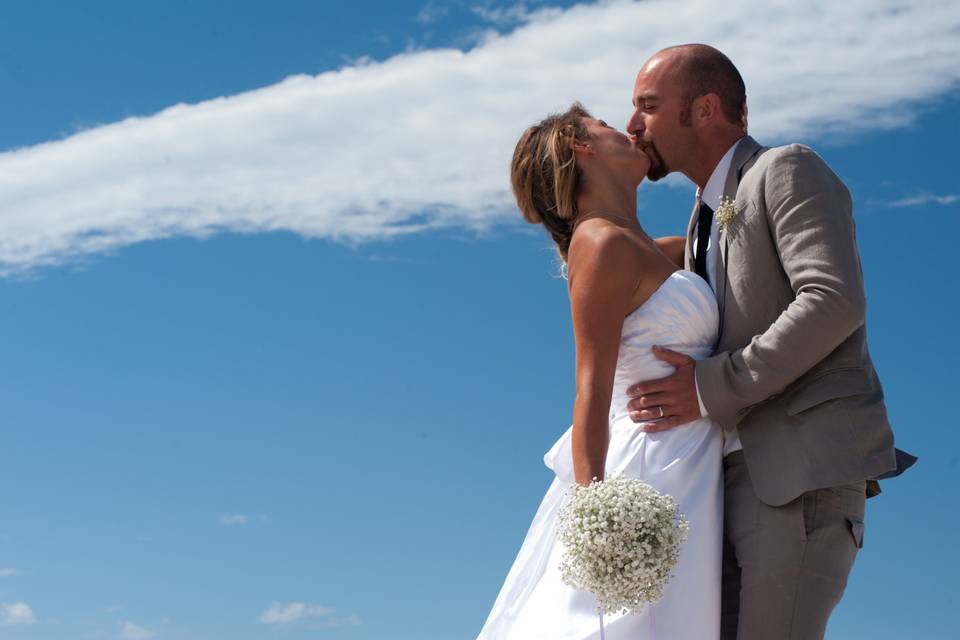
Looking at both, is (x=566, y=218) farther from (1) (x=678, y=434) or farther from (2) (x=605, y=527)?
(2) (x=605, y=527)

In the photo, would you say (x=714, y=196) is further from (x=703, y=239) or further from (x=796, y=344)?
(x=796, y=344)

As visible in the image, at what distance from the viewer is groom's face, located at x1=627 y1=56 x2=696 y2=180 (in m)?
7.24

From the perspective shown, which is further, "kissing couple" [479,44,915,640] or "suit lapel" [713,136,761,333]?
"suit lapel" [713,136,761,333]

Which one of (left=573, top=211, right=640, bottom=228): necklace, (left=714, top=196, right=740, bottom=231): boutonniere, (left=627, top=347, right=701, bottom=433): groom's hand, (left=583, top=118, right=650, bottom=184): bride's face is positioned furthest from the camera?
(left=583, top=118, right=650, bottom=184): bride's face

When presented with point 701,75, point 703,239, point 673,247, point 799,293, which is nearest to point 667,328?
point 799,293

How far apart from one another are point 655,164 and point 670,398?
171 centimetres

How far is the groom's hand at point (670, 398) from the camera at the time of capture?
640 centimetres

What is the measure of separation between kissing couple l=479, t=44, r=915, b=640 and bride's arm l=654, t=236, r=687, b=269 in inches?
28.7

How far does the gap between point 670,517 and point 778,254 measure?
5.50 ft

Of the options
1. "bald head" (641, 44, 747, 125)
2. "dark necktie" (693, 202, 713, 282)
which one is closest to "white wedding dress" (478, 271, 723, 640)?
"dark necktie" (693, 202, 713, 282)

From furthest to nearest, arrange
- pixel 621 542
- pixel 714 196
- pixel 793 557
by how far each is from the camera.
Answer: pixel 714 196, pixel 793 557, pixel 621 542

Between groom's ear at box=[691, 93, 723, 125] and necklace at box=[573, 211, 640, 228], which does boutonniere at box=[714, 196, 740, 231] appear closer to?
necklace at box=[573, 211, 640, 228]

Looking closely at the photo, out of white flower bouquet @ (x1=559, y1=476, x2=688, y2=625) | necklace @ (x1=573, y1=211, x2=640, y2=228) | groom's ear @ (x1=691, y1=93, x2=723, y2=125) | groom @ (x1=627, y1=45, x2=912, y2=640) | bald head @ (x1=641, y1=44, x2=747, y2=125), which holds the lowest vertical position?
white flower bouquet @ (x1=559, y1=476, x2=688, y2=625)

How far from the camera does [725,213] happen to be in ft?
22.1
